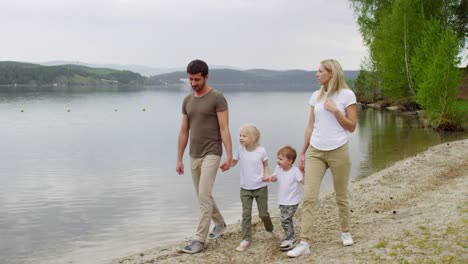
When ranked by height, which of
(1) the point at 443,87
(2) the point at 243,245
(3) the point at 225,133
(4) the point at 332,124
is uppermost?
(1) the point at 443,87

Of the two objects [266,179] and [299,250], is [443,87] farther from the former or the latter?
[299,250]

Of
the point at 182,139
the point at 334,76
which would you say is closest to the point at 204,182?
the point at 182,139

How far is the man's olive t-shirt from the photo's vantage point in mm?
7199

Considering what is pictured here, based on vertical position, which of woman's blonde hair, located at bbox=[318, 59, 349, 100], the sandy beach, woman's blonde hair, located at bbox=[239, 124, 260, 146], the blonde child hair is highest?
woman's blonde hair, located at bbox=[318, 59, 349, 100]

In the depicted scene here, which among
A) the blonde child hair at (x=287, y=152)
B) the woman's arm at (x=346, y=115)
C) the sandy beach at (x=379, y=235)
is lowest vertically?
the sandy beach at (x=379, y=235)

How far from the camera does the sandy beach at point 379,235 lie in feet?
22.2

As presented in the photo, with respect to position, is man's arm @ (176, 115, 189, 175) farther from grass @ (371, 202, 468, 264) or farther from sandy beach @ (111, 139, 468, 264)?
grass @ (371, 202, 468, 264)

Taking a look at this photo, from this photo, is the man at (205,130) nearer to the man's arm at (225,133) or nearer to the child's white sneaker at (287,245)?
the man's arm at (225,133)

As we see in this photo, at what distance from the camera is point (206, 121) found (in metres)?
7.26


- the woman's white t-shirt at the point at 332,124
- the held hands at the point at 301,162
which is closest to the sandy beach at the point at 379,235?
the held hands at the point at 301,162

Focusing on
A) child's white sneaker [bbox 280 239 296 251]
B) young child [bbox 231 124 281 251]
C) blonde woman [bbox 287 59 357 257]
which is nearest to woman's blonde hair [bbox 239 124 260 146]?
young child [bbox 231 124 281 251]

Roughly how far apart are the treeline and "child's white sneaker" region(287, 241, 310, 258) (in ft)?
94.3

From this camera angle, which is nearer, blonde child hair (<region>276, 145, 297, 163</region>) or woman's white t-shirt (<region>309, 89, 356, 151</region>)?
woman's white t-shirt (<region>309, 89, 356, 151</region>)

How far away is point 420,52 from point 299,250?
3497cm
